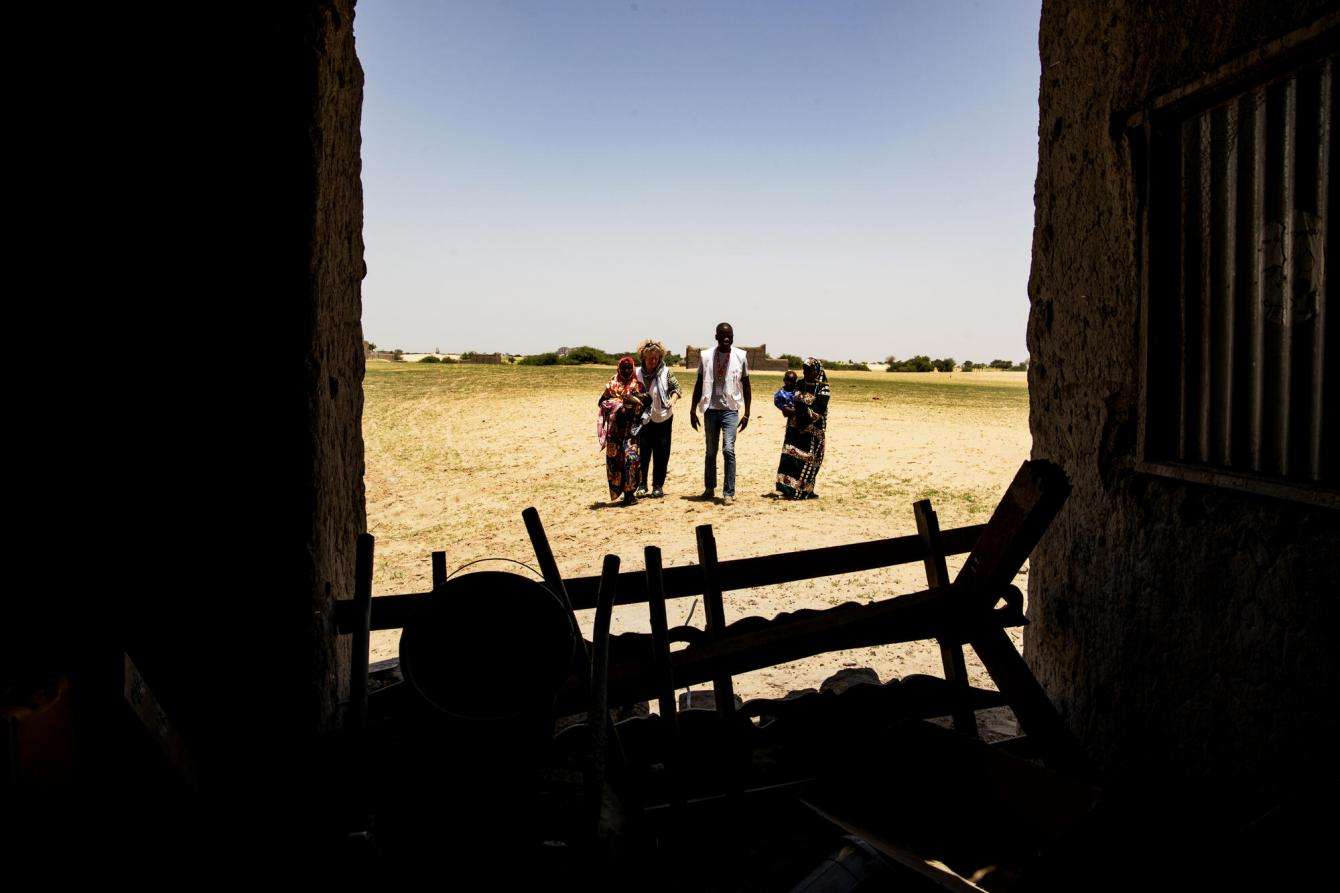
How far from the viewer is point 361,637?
8.04ft

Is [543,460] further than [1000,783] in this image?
Yes

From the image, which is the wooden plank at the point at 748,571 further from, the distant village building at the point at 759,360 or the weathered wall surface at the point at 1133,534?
the distant village building at the point at 759,360

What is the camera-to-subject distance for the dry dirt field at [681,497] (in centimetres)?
635

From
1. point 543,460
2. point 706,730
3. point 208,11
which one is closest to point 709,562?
point 706,730

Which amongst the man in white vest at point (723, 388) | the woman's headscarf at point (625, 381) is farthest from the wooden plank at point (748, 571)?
the woman's headscarf at point (625, 381)

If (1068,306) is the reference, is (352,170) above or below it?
above

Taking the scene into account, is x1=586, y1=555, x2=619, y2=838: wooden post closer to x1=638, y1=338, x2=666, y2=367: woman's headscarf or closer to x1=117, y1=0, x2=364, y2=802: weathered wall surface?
x1=117, y1=0, x2=364, y2=802: weathered wall surface

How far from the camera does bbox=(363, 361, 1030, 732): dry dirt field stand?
6.35m

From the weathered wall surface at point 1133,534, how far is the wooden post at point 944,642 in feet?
1.26

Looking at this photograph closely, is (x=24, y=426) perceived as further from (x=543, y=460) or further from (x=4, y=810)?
(x=543, y=460)

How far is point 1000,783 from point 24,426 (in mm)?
2804

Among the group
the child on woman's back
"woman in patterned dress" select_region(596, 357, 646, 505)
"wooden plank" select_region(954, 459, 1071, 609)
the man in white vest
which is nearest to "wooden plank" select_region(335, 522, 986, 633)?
"wooden plank" select_region(954, 459, 1071, 609)

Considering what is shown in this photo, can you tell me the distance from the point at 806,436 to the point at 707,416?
1.27m

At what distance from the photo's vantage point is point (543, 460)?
47.3 ft
